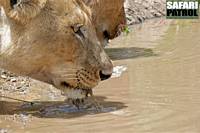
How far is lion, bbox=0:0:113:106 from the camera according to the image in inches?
167

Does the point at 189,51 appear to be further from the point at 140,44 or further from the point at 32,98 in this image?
the point at 32,98

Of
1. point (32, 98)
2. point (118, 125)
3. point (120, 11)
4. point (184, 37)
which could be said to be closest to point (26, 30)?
point (118, 125)

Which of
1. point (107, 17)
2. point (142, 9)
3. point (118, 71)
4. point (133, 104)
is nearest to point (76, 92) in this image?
point (133, 104)

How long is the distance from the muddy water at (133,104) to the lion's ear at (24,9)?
0.88 m

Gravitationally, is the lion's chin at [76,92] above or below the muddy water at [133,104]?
above

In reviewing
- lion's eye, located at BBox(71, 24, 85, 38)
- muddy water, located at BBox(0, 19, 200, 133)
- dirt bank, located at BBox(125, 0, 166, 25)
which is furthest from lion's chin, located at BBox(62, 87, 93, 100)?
dirt bank, located at BBox(125, 0, 166, 25)

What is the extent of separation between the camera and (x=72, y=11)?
171 inches

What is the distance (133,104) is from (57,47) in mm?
1244

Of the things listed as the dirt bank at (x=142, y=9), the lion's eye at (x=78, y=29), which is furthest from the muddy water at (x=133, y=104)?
the dirt bank at (x=142, y=9)

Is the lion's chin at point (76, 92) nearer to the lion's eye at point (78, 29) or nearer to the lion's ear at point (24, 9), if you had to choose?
the lion's eye at point (78, 29)

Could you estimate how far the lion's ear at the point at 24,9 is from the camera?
396 centimetres

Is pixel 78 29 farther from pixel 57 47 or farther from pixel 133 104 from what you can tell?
pixel 133 104

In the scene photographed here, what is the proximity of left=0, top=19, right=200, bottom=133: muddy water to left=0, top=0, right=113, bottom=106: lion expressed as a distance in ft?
1.16

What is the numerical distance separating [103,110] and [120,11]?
1847 millimetres
